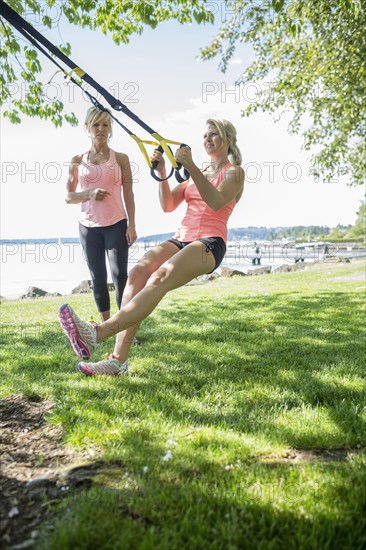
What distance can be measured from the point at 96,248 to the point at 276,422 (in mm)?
2549

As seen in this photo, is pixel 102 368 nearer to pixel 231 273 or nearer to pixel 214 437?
pixel 214 437

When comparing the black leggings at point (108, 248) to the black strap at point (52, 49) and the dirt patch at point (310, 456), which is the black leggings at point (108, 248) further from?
the dirt patch at point (310, 456)

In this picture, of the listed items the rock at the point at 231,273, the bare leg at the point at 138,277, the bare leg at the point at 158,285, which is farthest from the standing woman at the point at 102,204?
the rock at the point at 231,273

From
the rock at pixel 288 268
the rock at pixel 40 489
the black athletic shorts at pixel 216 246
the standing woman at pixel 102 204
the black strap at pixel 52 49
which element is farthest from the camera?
the rock at pixel 288 268

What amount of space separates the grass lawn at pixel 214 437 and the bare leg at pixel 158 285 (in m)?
0.52

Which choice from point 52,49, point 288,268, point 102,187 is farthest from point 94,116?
point 288,268

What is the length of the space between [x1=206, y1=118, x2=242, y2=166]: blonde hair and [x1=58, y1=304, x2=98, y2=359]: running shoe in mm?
1948

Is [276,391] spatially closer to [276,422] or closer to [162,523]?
[276,422]

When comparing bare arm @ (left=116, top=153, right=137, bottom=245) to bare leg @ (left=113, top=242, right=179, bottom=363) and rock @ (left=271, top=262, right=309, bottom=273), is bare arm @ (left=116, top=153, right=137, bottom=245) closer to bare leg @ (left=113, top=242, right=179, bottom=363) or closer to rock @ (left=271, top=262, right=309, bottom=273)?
bare leg @ (left=113, top=242, right=179, bottom=363)

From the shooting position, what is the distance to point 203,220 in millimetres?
3838

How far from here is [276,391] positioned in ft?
11.7

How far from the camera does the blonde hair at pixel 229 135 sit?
13.0 feet

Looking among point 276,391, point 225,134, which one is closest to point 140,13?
point 225,134

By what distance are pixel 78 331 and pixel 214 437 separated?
4.05ft
